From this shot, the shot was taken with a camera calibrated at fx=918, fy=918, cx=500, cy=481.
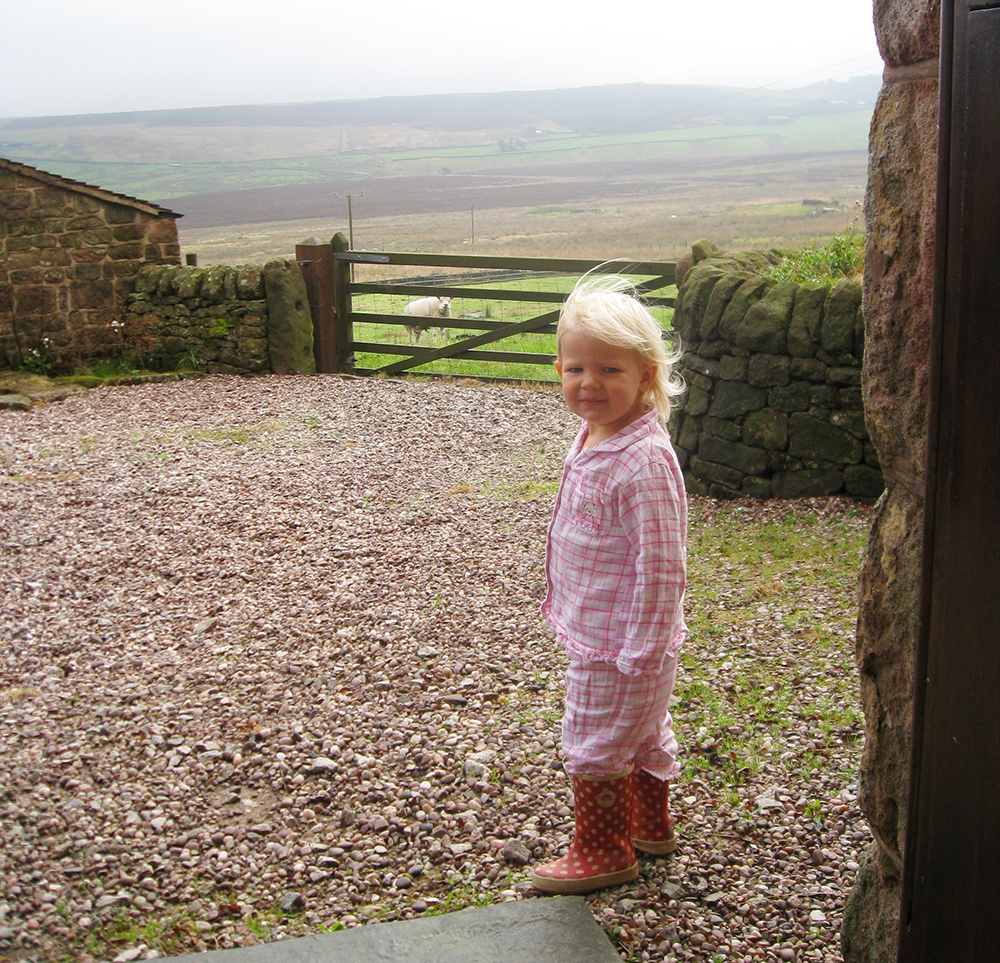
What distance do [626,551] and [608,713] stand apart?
0.39m

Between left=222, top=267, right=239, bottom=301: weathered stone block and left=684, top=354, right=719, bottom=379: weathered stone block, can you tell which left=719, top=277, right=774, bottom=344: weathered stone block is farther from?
left=222, top=267, right=239, bottom=301: weathered stone block

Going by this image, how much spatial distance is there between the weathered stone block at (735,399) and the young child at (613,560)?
3.83 meters

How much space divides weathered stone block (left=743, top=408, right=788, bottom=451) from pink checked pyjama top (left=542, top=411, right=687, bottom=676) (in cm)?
385

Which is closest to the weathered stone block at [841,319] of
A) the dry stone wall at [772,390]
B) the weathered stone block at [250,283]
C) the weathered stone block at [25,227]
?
the dry stone wall at [772,390]

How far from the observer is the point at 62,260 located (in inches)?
416

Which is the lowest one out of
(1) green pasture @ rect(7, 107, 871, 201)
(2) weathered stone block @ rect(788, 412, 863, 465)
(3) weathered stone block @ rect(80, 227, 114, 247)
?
(2) weathered stone block @ rect(788, 412, 863, 465)

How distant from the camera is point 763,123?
58.9 m

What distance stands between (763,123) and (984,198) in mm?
64155

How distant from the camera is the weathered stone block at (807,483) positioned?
18.7 ft

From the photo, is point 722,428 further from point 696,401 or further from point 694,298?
point 694,298

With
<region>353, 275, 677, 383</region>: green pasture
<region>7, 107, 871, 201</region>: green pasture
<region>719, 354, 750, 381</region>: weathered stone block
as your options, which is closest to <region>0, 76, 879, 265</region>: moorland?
<region>7, 107, 871, 201</region>: green pasture

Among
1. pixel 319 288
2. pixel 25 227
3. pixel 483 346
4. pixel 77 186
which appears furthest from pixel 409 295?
pixel 25 227

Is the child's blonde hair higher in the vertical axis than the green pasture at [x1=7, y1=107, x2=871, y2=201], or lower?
lower

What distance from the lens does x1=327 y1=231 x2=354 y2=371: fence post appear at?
35.6 feet
